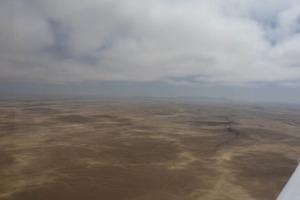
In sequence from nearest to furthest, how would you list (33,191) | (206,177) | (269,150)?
1. (33,191)
2. (206,177)
3. (269,150)

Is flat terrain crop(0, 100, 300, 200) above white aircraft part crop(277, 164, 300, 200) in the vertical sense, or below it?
below

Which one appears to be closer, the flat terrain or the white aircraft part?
the white aircraft part

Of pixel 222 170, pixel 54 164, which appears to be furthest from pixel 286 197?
pixel 54 164

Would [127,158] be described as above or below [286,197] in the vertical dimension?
below

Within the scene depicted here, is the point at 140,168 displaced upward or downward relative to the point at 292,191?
downward

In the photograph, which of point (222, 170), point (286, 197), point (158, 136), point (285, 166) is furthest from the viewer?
point (158, 136)

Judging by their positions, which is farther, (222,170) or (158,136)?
(158,136)

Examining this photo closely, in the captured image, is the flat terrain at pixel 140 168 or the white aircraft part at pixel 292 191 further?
the flat terrain at pixel 140 168

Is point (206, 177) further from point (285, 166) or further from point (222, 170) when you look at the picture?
point (285, 166)

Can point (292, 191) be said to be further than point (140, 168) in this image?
No

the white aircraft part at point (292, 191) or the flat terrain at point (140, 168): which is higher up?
the white aircraft part at point (292, 191)
